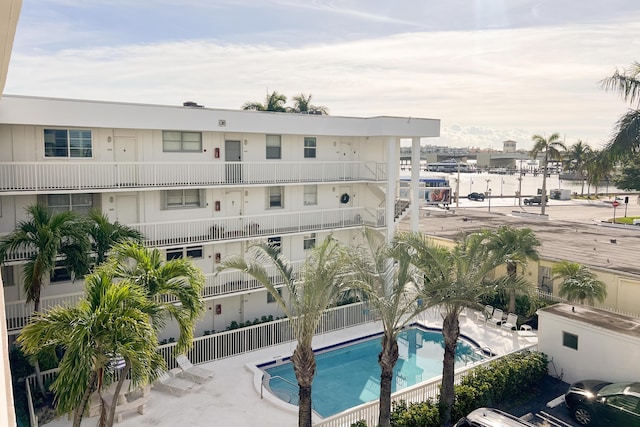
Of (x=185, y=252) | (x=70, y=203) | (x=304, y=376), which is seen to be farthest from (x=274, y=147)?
(x=304, y=376)

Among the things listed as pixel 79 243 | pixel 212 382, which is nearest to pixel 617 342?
pixel 212 382

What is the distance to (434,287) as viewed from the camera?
512 inches

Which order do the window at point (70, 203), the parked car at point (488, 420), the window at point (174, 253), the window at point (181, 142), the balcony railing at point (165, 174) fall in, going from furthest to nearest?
1. the window at point (174, 253)
2. the window at point (181, 142)
3. the window at point (70, 203)
4. the balcony railing at point (165, 174)
5. the parked car at point (488, 420)

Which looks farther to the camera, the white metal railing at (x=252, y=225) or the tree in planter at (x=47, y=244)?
the white metal railing at (x=252, y=225)

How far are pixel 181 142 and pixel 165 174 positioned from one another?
1.65 meters

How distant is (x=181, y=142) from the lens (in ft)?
63.3

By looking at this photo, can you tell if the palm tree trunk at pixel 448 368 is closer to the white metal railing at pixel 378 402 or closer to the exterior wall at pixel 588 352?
the white metal railing at pixel 378 402

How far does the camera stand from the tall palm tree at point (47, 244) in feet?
42.9

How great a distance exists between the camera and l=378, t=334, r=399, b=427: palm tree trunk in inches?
490

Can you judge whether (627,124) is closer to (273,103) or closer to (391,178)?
(391,178)

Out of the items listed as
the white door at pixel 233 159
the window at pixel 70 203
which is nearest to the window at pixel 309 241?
the white door at pixel 233 159

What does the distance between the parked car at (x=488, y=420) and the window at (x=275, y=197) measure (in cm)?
1225

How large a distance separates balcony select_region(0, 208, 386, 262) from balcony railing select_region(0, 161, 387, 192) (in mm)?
1535

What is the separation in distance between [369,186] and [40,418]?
16.6 meters
